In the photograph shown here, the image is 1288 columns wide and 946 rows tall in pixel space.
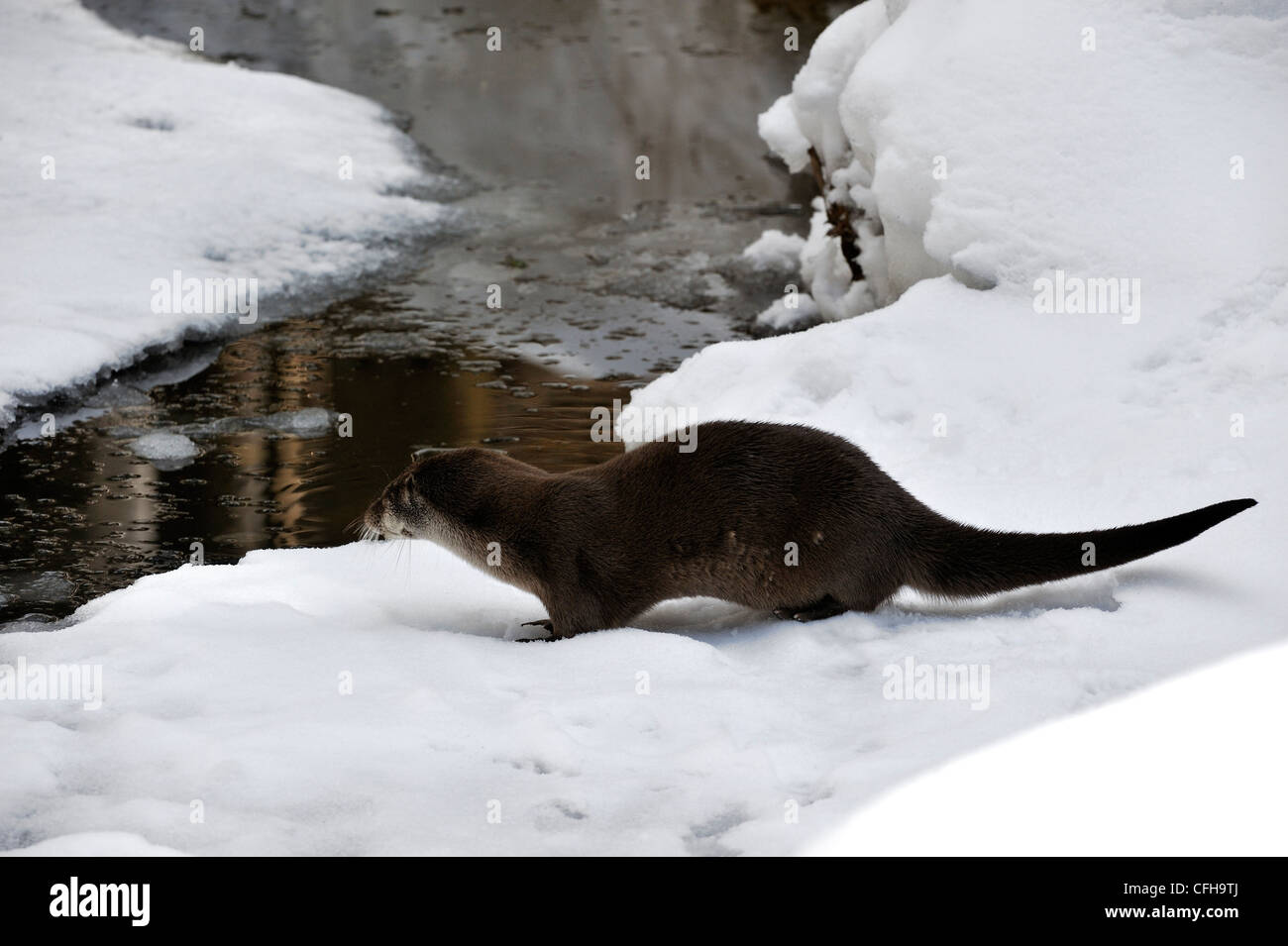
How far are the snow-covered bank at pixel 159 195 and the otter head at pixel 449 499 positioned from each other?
2804 millimetres

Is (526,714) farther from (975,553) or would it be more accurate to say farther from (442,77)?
(442,77)

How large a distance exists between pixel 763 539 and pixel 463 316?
4.47 m

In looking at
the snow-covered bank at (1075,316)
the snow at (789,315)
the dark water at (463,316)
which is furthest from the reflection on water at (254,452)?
the snow at (789,315)

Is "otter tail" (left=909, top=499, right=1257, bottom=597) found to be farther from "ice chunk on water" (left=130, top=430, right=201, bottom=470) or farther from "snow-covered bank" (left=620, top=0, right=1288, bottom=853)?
"ice chunk on water" (left=130, top=430, right=201, bottom=470)

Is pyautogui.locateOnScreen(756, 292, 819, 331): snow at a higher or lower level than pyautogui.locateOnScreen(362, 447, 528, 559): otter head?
higher

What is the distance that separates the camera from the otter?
327 cm

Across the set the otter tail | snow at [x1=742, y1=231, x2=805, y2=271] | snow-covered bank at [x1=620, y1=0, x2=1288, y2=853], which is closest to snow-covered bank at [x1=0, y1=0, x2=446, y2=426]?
snow at [x1=742, y1=231, x2=805, y2=271]

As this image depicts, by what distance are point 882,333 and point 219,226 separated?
4945mm

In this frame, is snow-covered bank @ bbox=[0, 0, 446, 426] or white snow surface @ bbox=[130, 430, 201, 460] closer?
white snow surface @ bbox=[130, 430, 201, 460]

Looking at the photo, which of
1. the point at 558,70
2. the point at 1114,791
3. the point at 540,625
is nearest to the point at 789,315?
the point at 540,625

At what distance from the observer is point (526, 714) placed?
287 cm

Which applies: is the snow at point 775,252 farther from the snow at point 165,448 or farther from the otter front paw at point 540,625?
the otter front paw at point 540,625

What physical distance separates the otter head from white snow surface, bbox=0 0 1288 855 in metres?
0.25

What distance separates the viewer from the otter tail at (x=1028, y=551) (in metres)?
3.18
